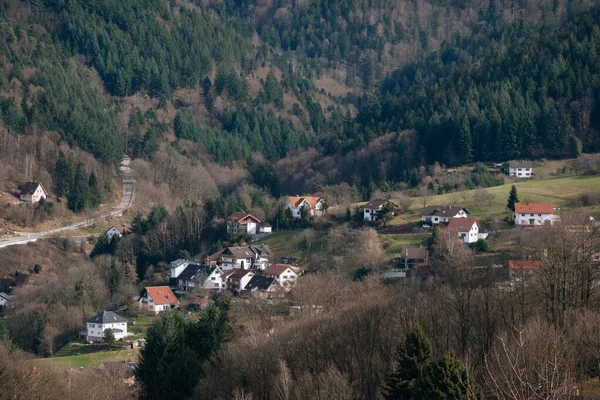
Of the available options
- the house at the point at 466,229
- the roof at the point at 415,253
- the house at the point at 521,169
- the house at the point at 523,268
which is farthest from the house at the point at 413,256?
the house at the point at 521,169

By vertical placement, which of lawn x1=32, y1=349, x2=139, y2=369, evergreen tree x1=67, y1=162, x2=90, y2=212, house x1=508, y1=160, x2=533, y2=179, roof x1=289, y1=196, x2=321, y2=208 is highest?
evergreen tree x1=67, y1=162, x2=90, y2=212

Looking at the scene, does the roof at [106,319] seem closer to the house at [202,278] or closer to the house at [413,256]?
the house at [202,278]

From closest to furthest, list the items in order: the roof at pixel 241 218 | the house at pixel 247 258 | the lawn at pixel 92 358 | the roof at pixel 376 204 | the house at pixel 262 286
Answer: the lawn at pixel 92 358
the house at pixel 262 286
the house at pixel 247 258
the roof at pixel 376 204
the roof at pixel 241 218

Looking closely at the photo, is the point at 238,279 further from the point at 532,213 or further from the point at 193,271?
the point at 532,213

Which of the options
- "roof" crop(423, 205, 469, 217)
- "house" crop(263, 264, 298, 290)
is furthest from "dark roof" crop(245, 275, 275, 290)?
"roof" crop(423, 205, 469, 217)

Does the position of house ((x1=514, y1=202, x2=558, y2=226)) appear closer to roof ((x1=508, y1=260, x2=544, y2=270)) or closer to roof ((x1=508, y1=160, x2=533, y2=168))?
roof ((x1=508, y1=160, x2=533, y2=168))
